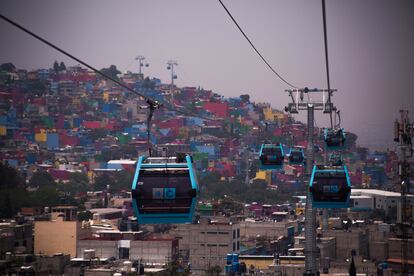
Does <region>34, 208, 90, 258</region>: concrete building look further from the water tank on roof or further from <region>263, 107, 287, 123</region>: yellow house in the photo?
<region>263, 107, 287, 123</region>: yellow house

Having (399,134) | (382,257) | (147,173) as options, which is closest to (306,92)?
(399,134)

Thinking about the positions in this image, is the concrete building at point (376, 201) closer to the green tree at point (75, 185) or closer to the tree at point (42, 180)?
the green tree at point (75, 185)

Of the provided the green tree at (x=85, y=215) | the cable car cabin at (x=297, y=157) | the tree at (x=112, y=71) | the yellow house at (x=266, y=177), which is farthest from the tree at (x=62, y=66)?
the cable car cabin at (x=297, y=157)

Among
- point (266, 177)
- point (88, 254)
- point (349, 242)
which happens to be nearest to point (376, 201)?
point (349, 242)

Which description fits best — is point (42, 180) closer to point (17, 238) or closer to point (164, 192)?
point (17, 238)

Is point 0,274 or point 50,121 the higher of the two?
point 50,121

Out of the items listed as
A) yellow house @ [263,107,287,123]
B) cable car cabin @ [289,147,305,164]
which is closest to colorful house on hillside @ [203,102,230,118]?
yellow house @ [263,107,287,123]

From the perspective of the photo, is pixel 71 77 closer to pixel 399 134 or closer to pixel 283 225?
pixel 283 225
